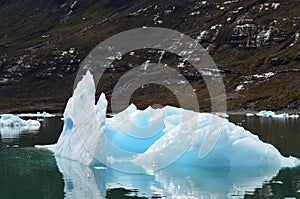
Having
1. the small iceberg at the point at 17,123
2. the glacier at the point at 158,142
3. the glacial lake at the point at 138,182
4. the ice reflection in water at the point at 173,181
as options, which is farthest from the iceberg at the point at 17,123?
the ice reflection in water at the point at 173,181

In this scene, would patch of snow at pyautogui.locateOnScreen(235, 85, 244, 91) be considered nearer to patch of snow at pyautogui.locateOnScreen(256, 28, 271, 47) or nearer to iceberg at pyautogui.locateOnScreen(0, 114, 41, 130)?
patch of snow at pyautogui.locateOnScreen(256, 28, 271, 47)

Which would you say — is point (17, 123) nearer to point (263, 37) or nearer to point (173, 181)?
point (173, 181)

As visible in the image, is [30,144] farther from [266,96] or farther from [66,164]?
[266,96]

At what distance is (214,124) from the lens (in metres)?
35.6

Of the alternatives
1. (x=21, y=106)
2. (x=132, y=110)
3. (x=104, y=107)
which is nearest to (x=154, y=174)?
(x=104, y=107)

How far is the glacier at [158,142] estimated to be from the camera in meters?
34.9

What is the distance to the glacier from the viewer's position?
1374 inches

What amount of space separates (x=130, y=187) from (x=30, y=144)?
82.2ft

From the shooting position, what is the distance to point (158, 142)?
36438mm

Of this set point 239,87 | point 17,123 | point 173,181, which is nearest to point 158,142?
point 173,181

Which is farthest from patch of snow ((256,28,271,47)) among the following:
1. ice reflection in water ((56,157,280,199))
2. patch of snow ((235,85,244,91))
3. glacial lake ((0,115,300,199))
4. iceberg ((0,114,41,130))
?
ice reflection in water ((56,157,280,199))

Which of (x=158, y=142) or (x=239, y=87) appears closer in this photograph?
(x=158, y=142)

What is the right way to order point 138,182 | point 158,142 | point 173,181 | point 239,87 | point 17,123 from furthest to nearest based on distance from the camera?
point 239,87 < point 17,123 < point 158,142 < point 173,181 < point 138,182

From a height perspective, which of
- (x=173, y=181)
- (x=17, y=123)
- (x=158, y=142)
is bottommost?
(x=173, y=181)
